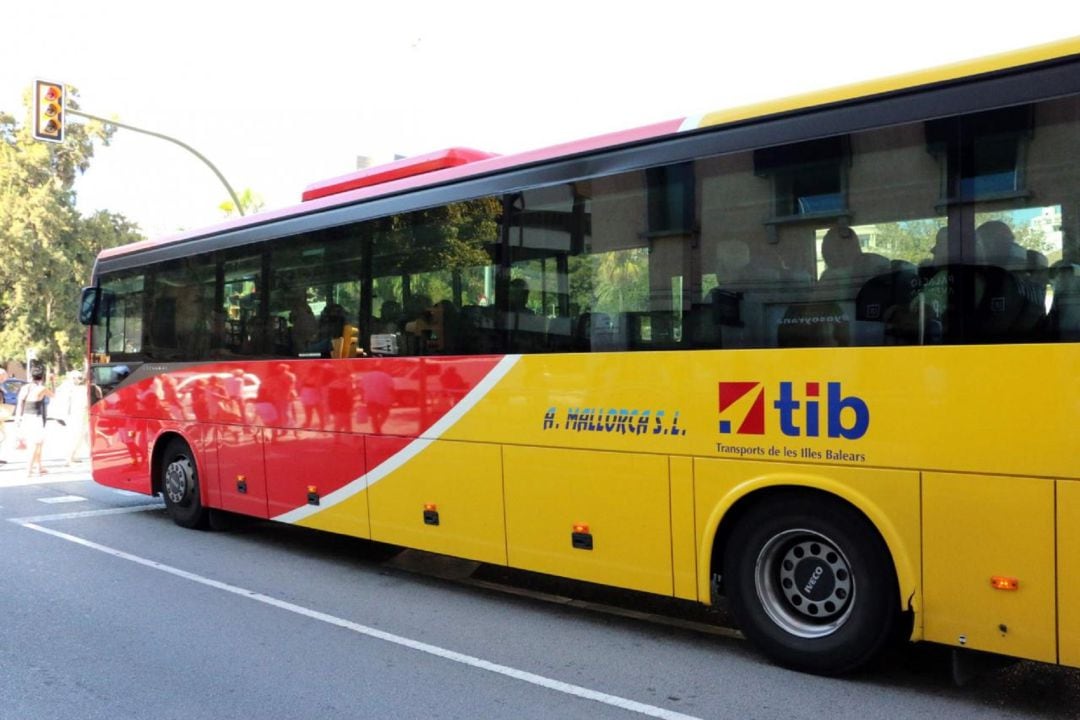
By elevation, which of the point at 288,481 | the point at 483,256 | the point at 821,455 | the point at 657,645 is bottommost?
the point at 657,645

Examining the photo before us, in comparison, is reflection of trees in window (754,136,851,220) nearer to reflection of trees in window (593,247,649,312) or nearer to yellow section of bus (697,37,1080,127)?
yellow section of bus (697,37,1080,127)

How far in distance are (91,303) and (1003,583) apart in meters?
10.5

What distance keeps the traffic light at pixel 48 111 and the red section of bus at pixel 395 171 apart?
9.09 metres

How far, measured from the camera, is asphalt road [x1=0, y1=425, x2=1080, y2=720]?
4363mm

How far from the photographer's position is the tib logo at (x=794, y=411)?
444cm

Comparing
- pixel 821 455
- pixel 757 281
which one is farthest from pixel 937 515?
pixel 757 281

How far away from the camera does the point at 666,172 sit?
17.1 feet

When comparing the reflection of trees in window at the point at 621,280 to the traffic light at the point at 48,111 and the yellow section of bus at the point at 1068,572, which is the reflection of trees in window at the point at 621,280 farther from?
the traffic light at the point at 48,111

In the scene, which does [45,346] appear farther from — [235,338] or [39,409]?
[235,338]

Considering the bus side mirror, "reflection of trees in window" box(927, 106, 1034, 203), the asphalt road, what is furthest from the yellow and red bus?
the bus side mirror

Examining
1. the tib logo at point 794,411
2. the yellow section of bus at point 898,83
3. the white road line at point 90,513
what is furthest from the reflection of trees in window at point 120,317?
the tib logo at point 794,411

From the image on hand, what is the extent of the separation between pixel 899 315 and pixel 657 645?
8.29 ft

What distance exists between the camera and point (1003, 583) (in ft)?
13.2

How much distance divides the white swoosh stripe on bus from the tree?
32.7m
